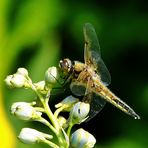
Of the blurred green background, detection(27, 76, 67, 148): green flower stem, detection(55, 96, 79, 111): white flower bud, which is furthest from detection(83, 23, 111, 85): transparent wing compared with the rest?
the blurred green background

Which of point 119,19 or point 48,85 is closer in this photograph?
point 48,85

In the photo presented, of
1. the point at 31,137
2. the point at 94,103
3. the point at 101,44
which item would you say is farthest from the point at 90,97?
the point at 101,44

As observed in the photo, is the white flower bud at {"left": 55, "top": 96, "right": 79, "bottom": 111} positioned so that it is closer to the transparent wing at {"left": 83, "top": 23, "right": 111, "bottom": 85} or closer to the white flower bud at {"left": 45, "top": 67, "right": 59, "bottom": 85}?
the white flower bud at {"left": 45, "top": 67, "right": 59, "bottom": 85}

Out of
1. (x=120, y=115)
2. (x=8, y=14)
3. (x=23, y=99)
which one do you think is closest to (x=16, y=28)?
(x=8, y=14)

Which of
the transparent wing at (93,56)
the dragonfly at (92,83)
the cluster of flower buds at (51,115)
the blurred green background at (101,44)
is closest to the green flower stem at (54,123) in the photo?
the cluster of flower buds at (51,115)

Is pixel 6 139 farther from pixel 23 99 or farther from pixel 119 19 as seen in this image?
pixel 119 19

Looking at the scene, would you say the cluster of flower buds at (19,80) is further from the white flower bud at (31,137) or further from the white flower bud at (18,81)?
the white flower bud at (31,137)

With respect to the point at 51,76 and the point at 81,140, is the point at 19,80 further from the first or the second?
the point at 81,140
